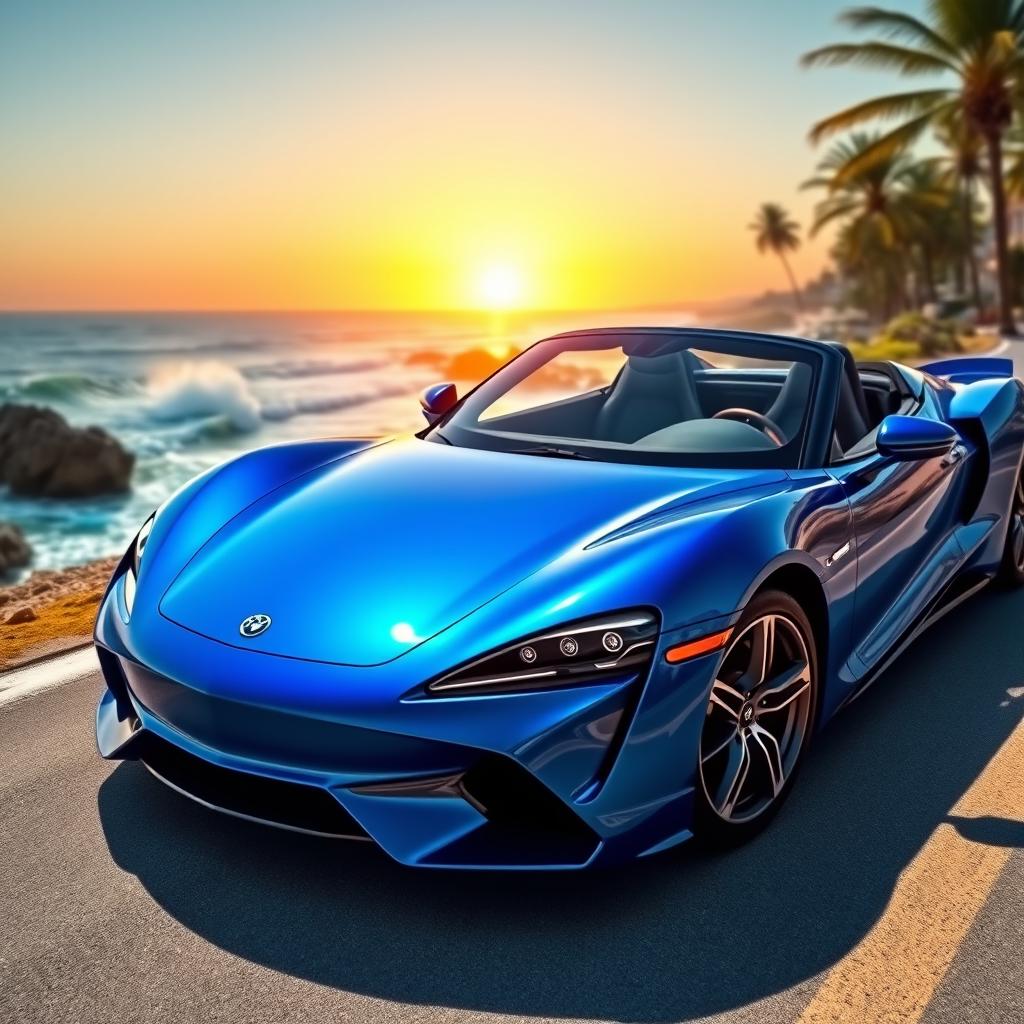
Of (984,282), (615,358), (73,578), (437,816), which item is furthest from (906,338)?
(984,282)

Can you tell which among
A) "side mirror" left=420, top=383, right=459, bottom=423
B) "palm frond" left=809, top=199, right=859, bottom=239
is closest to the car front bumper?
"side mirror" left=420, top=383, right=459, bottom=423

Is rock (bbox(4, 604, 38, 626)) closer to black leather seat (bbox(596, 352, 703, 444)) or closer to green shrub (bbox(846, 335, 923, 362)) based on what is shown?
black leather seat (bbox(596, 352, 703, 444))

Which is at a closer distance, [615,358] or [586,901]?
[586,901]

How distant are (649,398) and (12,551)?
569 inches

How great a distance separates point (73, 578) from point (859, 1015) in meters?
7.48

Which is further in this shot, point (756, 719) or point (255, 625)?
point (756, 719)

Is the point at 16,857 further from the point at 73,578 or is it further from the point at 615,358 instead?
the point at 73,578

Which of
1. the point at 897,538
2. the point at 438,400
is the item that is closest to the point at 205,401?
the point at 438,400

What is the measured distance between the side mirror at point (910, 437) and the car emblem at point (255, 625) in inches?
78.7

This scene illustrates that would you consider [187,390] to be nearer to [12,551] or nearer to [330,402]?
[330,402]

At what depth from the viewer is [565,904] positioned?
9.12 feet

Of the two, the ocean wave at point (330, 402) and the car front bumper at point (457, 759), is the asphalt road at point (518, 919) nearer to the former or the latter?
the car front bumper at point (457, 759)

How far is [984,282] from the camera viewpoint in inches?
4144

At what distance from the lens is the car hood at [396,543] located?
9.22 feet
